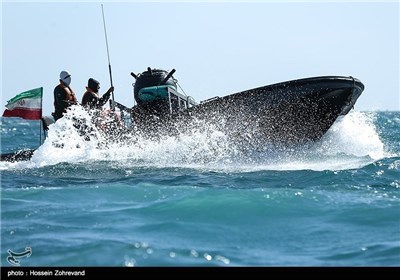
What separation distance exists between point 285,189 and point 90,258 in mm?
3390

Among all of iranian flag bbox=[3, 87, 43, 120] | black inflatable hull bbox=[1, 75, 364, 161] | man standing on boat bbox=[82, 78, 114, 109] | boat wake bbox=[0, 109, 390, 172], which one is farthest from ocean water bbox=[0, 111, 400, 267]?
iranian flag bbox=[3, 87, 43, 120]

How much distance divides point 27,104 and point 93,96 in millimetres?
1248

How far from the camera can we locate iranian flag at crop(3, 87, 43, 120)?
1270 centimetres

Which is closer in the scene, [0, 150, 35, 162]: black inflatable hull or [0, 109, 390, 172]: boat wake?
[0, 109, 390, 172]: boat wake

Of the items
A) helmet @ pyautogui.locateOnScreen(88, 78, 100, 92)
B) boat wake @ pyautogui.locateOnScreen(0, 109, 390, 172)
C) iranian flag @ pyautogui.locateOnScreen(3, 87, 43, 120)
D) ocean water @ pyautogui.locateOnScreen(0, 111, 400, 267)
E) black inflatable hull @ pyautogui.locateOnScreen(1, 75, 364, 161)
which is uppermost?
helmet @ pyautogui.locateOnScreen(88, 78, 100, 92)

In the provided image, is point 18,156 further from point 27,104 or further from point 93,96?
point 93,96

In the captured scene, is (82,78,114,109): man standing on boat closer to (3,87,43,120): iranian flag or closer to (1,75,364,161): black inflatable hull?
(1,75,364,161): black inflatable hull

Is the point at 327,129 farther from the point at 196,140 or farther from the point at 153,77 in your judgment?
the point at 153,77

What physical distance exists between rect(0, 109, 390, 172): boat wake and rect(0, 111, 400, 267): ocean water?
0.02 m

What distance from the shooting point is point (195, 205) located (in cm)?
720

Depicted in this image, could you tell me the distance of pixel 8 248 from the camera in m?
5.61

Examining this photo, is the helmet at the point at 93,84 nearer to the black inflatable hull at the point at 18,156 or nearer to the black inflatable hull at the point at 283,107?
the black inflatable hull at the point at 18,156

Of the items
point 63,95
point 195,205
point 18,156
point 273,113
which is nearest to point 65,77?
point 63,95

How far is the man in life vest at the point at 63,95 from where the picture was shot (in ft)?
40.8
